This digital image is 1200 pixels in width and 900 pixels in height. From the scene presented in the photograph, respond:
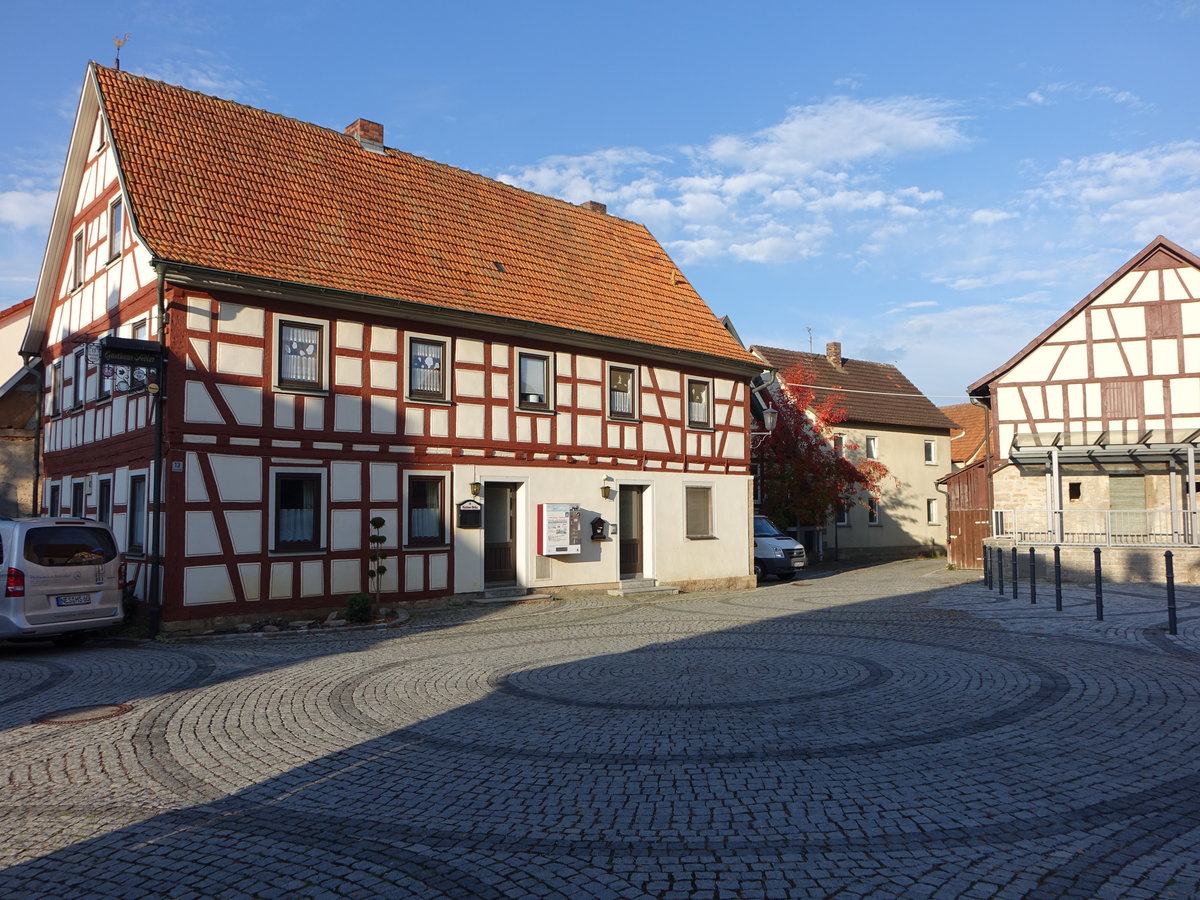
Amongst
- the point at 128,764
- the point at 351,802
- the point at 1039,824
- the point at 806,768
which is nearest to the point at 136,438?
the point at 128,764

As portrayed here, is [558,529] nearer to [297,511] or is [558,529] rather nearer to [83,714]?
[297,511]

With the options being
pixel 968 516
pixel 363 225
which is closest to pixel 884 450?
pixel 968 516

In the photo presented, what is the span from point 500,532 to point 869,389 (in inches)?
1134

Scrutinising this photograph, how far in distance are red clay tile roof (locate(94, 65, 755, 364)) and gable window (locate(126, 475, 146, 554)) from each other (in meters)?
4.15

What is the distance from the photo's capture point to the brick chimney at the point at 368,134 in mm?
21875

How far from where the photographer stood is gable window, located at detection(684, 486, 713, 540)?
24.1 metres

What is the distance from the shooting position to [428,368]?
744 inches

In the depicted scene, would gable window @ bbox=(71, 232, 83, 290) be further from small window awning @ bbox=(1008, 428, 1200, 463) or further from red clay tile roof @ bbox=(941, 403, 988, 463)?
red clay tile roof @ bbox=(941, 403, 988, 463)

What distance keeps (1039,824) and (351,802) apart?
3.99 m

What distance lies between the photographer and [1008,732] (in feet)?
24.9

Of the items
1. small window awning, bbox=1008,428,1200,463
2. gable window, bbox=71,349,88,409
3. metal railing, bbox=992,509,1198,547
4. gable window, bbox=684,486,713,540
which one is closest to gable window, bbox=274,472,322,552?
gable window, bbox=71,349,88,409

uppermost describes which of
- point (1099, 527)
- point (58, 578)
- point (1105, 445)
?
point (1105, 445)

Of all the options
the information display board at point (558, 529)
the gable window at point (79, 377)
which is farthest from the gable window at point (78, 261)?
the information display board at point (558, 529)

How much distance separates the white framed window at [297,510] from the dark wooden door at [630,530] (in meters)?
7.51
